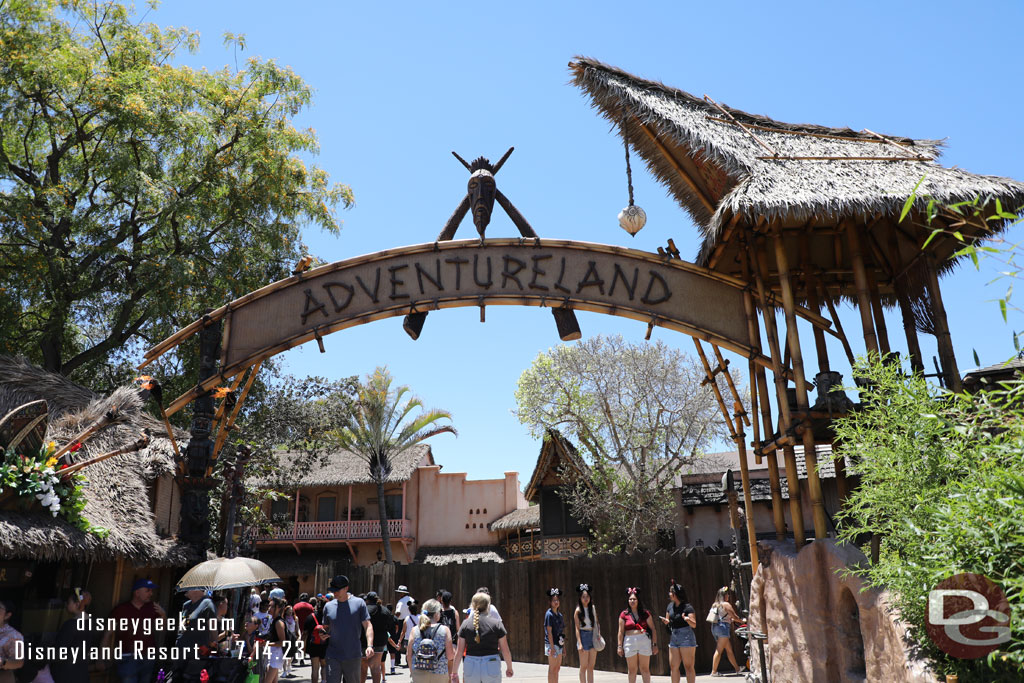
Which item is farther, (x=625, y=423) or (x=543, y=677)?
(x=625, y=423)

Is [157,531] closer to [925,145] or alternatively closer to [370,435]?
[925,145]

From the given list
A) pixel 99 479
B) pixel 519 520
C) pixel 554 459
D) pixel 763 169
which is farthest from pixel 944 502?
pixel 519 520

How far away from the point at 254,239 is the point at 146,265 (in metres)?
2.52

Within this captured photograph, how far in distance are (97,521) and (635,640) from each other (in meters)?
6.61

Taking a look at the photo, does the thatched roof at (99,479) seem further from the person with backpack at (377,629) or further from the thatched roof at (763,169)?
the thatched roof at (763,169)

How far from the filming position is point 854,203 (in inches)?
317

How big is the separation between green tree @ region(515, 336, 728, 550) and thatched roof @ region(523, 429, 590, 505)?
0.36 metres

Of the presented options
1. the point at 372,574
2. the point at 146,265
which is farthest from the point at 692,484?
the point at 146,265

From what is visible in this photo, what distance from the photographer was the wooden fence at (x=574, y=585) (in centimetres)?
1336

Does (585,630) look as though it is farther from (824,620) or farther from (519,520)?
(519,520)

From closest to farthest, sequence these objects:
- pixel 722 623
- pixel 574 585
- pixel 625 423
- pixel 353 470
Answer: pixel 722 623 < pixel 574 585 < pixel 625 423 < pixel 353 470

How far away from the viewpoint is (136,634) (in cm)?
720

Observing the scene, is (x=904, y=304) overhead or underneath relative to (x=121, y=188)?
underneath

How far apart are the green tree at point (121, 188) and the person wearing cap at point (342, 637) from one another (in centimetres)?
1030
